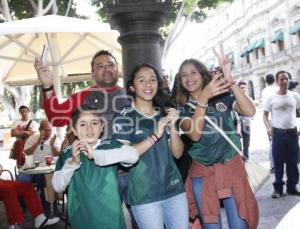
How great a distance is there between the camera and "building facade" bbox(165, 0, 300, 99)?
39.9 meters

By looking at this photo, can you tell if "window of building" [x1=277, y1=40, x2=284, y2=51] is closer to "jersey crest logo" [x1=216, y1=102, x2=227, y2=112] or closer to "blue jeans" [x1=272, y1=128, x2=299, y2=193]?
"blue jeans" [x1=272, y1=128, x2=299, y2=193]

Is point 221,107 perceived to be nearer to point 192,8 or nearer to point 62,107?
point 62,107

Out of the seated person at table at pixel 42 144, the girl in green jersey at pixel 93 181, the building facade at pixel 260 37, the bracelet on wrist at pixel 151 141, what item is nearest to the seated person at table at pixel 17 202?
the seated person at table at pixel 42 144

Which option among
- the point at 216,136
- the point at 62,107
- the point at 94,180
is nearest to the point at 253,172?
the point at 216,136

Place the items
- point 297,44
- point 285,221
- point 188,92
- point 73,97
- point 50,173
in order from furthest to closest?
1. point 297,44
2. point 50,173
3. point 73,97
4. point 188,92
5. point 285,221

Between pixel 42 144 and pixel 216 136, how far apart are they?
14.4ft

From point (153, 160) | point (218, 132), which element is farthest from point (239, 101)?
point (153, 160)

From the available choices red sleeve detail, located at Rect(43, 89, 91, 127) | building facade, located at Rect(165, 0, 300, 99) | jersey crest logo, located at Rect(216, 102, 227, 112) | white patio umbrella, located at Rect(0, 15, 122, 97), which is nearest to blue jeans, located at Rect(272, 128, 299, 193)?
white patio umbrella, located at Rect(0, 15, 122, 97)

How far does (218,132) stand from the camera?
Result: 8.91ft

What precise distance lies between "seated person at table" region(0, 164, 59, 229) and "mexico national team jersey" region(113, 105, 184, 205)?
297 cm

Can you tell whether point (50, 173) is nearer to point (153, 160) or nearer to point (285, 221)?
point (153, 160)

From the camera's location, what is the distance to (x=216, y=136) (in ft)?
8.88

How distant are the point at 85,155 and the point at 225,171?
104 cm

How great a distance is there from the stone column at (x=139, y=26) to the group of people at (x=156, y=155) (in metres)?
0.68
